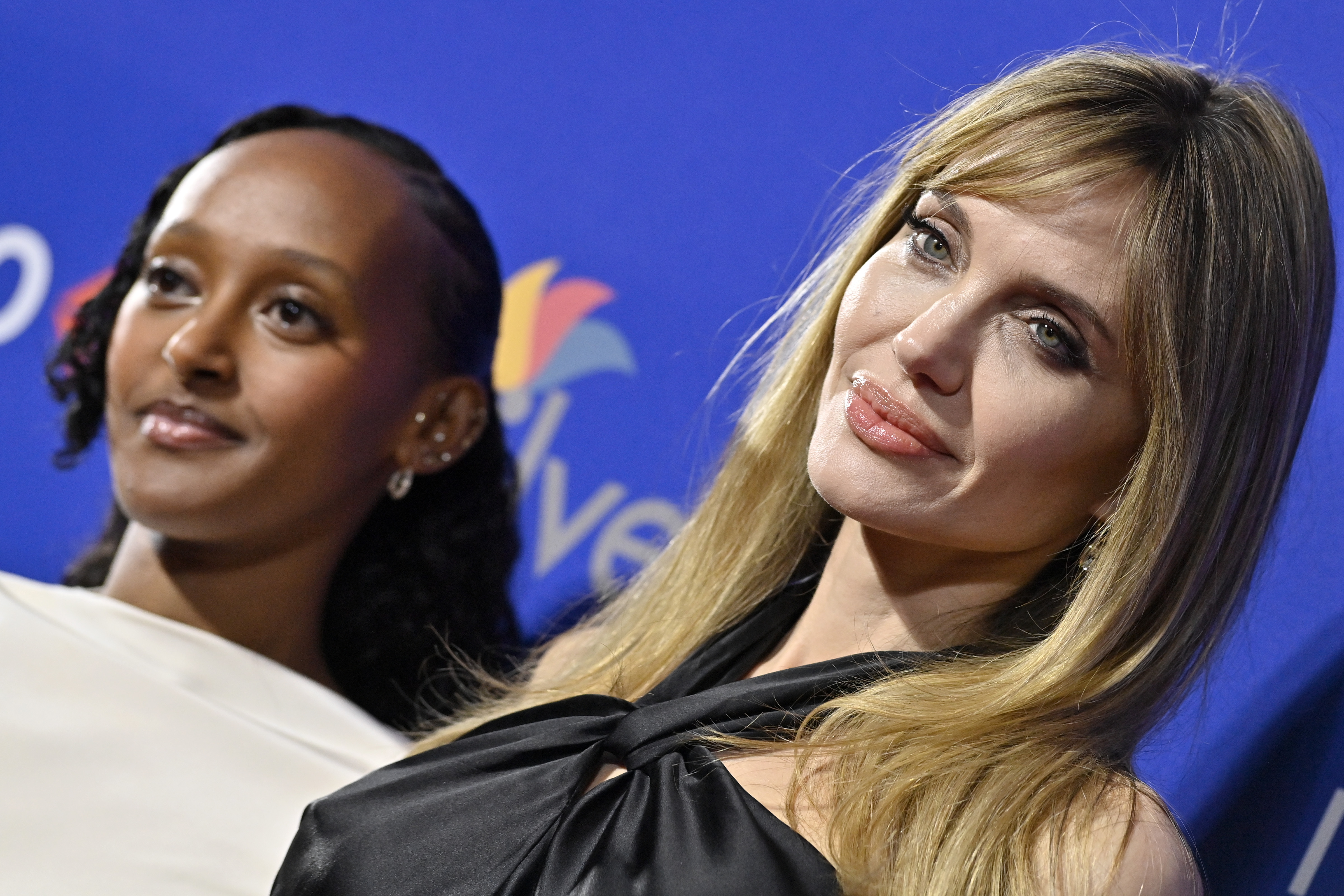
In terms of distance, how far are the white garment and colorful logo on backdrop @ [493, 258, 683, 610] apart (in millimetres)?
496

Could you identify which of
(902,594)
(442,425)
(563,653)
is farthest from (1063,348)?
(442,425)

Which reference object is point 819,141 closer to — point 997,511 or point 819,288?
point 819,288

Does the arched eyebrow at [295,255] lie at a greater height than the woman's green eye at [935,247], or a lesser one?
lesser

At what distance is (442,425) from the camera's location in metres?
2.16

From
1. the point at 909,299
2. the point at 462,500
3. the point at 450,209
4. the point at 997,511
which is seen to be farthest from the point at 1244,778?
the point at 450,209

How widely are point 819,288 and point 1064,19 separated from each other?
0.60 m

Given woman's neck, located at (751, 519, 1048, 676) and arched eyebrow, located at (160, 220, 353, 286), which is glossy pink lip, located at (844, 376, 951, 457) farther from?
arched eyebrow, located at (160, 220, 353, 286)

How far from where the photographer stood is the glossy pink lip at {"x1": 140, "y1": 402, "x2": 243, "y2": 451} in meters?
1.95

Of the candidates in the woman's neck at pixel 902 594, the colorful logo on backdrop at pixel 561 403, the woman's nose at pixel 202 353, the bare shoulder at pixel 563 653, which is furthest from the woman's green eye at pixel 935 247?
the woman's nose at pixel 202 353

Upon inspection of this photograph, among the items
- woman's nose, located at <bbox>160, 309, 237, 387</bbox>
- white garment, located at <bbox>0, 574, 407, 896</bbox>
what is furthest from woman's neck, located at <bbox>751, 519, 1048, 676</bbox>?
woman's nose, located at <bbox>160, 309, 237, 387</bbox>

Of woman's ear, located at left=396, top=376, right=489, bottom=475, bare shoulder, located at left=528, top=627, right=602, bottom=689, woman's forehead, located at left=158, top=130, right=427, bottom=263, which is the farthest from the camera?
woman's ear, located at left=396, top=376, right=489, bottom=475

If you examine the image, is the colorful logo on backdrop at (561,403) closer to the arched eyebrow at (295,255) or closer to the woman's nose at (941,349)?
the arched eyebrow at (295,255)

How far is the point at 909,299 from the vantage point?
1.45 meters

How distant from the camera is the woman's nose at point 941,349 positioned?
1.37 metres
